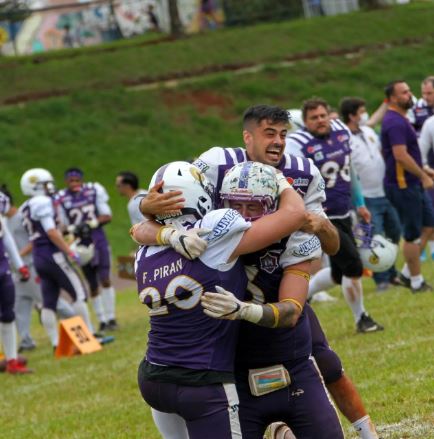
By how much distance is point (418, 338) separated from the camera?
8430 millimetres

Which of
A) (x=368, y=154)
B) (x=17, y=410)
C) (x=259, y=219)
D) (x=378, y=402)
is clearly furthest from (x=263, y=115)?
(x=368, y=154)

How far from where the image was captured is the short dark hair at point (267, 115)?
5.21 metres

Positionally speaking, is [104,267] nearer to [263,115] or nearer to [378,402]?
[378,402]

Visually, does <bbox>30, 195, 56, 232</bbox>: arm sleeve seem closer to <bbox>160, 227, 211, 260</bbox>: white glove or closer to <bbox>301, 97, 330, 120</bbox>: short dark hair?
<bbox>301, 97, 330, 120</bbox>: short dark hair

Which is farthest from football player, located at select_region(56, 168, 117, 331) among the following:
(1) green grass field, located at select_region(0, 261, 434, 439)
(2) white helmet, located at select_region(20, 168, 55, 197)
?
(1) green grass field, located at select_region(0, 261, 434, 439)

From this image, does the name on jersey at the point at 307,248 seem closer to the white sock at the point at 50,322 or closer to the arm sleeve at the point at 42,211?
the arm sleeve at the point at 42,211

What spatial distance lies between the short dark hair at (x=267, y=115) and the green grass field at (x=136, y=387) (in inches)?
70.6

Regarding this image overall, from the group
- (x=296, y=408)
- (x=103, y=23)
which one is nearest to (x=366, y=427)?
(x=296, y=408)

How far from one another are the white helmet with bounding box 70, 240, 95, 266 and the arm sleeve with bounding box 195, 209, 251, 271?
8.34 m

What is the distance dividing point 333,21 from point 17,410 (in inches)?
1191

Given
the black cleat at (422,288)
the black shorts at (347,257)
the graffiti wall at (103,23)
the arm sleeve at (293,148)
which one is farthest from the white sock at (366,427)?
the graffiti wall at (103,23)

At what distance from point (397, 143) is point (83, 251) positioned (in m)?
4.05

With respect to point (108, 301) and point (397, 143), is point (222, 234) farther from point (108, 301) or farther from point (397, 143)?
point (108, 301)

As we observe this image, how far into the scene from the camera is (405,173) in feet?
34.7
